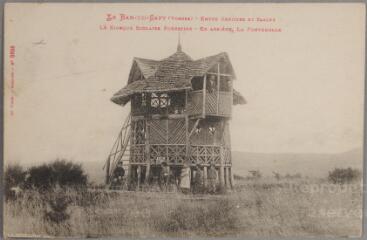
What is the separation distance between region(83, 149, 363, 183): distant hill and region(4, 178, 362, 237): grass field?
23 centimetres

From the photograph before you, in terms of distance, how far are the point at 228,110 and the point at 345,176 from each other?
8.55 feet

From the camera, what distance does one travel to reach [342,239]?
1017 cm

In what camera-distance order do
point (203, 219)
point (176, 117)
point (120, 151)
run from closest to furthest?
point (203, 219)
point (120, 151)
point (176, 117)

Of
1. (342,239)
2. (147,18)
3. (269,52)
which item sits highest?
(147,18)

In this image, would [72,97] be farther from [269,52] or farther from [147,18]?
[269,52]

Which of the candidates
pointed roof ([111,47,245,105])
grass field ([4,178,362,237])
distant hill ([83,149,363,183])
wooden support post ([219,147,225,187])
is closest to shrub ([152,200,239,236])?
grass field ([4,178,362,237])

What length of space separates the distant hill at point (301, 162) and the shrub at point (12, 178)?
14.1ft

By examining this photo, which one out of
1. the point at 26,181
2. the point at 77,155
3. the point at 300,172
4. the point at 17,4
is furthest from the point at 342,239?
the point at 17,4

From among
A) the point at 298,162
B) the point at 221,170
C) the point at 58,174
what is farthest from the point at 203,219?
the point at 58,174

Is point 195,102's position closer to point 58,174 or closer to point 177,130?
point 177,130

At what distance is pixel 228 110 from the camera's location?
10328 millimetres

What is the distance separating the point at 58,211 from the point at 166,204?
211cm

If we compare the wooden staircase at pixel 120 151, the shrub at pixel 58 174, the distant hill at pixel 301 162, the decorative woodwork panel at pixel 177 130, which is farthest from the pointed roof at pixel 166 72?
the distant hill at pixel 301 162

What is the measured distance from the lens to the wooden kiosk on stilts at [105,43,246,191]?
10.3 metres
